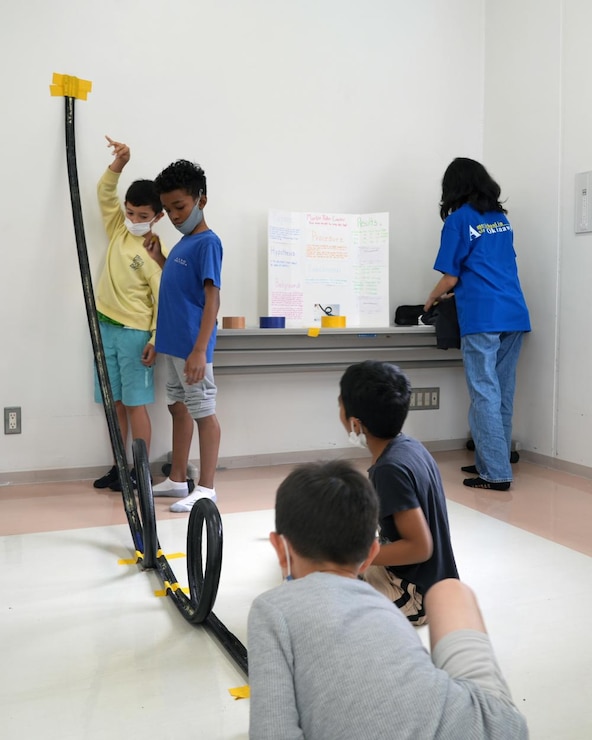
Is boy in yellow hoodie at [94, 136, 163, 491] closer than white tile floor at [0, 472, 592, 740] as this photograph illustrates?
No

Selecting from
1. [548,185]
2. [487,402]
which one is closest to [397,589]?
[487,402]

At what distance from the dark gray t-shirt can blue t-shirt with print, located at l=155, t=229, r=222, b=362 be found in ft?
4.64

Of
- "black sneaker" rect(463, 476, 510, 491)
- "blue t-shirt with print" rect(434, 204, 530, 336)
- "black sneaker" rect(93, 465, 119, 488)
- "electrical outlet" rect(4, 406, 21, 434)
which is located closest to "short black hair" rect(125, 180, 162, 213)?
"electrical outlet" rect(4, 406, 21, 434)

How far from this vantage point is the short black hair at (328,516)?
3.06ft

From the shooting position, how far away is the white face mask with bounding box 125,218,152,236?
3.36 metres

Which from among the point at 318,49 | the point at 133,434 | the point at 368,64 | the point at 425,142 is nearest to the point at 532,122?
the point at 425,142

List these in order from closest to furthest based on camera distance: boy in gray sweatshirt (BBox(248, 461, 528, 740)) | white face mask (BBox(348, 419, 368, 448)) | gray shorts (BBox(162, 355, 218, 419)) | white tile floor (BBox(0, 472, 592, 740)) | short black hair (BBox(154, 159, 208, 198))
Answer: boy in gray sweatshirt (BBox(248, 461, 528, 740))
white tile floor (BBox(0, 472, 592, 740))
white face mask (BBox(348, 419, 368, 448))
short black hair (BBox(154, 159, 208, 198))
gray shorts (BBox(162, 355, 218, 419))

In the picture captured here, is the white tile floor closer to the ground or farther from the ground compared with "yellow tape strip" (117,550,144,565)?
closer to the ground

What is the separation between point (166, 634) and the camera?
1833 millimetres

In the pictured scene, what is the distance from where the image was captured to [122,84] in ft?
11.5

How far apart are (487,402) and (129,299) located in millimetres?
1698

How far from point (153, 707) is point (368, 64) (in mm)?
3489

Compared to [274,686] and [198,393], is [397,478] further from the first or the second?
[198,393]

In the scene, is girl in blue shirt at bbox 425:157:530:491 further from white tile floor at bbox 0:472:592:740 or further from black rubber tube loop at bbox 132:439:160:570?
black rubber tube loop at bbox 132:439:160:570
